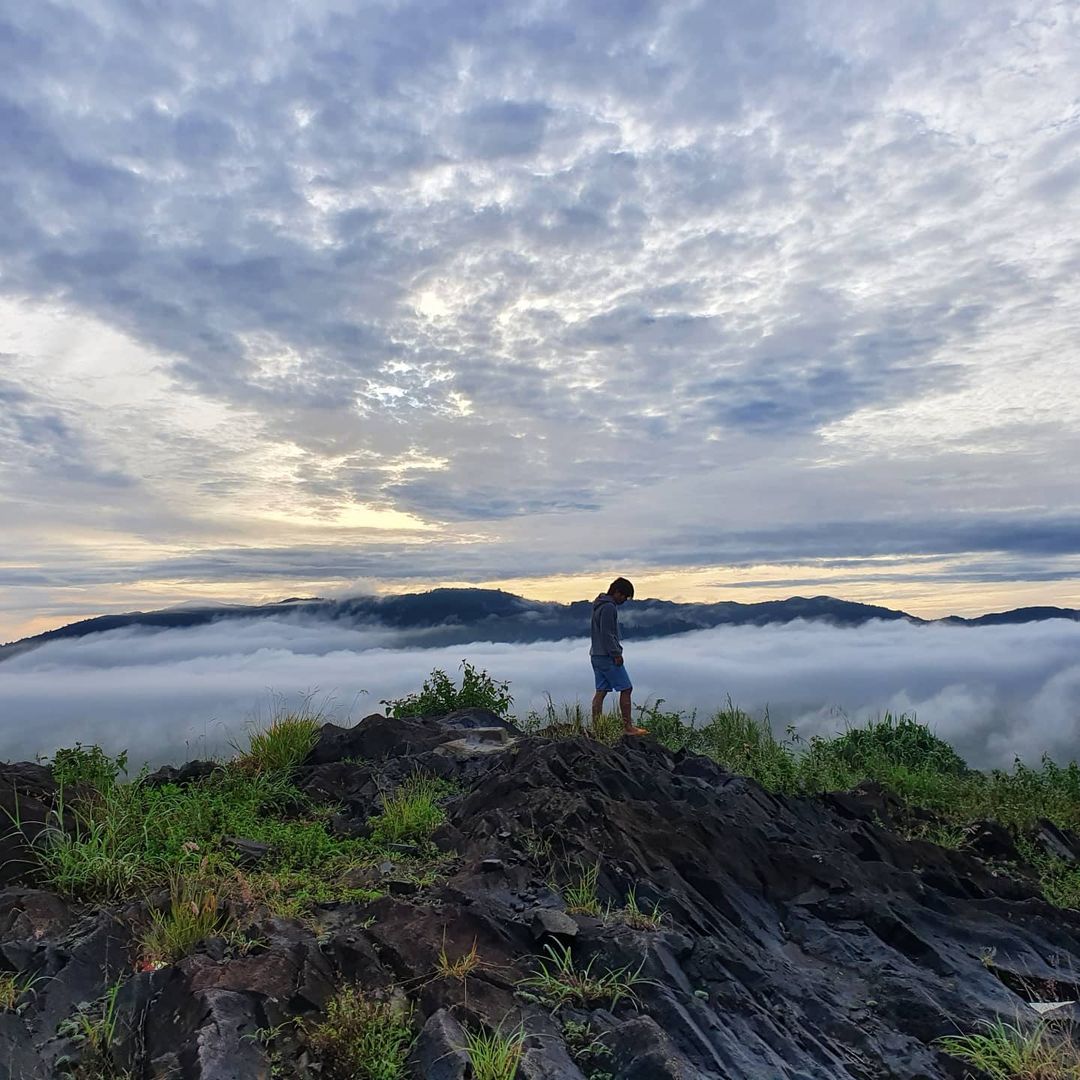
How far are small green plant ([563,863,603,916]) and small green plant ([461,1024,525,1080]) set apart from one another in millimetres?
1547

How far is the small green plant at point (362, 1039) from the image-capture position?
5.12 meters

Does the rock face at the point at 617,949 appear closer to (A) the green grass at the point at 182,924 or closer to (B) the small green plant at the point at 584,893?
(B) the small green plant at the point at 584,893

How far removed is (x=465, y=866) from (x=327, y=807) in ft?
11.5

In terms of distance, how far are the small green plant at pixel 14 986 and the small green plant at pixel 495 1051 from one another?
278cm

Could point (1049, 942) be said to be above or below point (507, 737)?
below

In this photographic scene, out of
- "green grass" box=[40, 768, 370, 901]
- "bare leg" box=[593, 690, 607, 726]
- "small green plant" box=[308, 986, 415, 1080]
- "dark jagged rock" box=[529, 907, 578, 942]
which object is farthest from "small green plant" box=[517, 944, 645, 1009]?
"bare leg" box=[593, 690, 607, 726]

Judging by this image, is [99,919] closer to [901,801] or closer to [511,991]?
[511,991]

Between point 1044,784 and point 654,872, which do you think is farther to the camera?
point 1044,784

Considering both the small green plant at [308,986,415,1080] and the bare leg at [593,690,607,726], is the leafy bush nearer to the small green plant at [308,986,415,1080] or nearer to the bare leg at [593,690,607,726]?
the bare leg at [593,690,607,726]

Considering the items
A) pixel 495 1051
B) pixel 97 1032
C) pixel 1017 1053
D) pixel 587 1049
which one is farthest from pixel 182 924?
pixel 1017 1053

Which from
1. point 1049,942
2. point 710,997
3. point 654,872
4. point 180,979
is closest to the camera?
point 180,979

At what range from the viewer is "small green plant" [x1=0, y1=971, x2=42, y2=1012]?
5.69m

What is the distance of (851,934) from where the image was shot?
7.99 meters

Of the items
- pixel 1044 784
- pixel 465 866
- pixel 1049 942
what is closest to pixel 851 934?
pixel 1049 942
